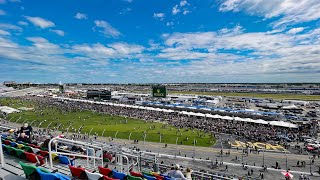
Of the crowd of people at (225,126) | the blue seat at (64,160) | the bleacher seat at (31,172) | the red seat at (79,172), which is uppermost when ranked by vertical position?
the bleacher seat at (31,172)

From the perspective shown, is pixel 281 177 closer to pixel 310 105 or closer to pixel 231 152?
pixel 231 152

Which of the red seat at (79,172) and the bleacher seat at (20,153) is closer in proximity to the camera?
the red seat at (79,172)

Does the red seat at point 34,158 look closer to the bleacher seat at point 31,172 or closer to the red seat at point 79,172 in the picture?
the bleacher seat at point 31,172

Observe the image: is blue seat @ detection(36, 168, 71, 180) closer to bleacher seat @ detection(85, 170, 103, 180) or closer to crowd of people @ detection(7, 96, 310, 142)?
bleacher seat @ detection(85, 170, 103, 180)

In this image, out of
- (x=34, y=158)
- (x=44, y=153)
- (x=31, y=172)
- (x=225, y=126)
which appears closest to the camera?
(x=31, y=172)

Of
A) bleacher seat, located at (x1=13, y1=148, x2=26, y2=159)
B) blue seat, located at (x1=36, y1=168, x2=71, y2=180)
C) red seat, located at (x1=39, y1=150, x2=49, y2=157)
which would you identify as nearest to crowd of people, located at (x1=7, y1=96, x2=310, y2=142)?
red seat, located at (x1=39, y1=150, x2=49, y2=157)

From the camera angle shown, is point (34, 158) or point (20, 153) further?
point (20, 153)

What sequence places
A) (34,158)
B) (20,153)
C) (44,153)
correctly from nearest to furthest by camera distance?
(34,158) → (20,153) → (44,153)

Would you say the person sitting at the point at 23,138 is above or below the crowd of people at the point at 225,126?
above

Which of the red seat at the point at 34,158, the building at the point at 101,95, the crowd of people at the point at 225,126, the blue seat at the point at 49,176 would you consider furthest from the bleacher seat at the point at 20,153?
the building at the point at 101,95

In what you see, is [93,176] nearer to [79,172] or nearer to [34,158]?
[79,172]

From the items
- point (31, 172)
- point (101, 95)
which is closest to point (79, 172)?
point (31, 172)

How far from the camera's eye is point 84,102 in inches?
3189

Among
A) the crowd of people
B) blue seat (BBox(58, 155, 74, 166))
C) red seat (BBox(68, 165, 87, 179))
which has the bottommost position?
the crowd of people
